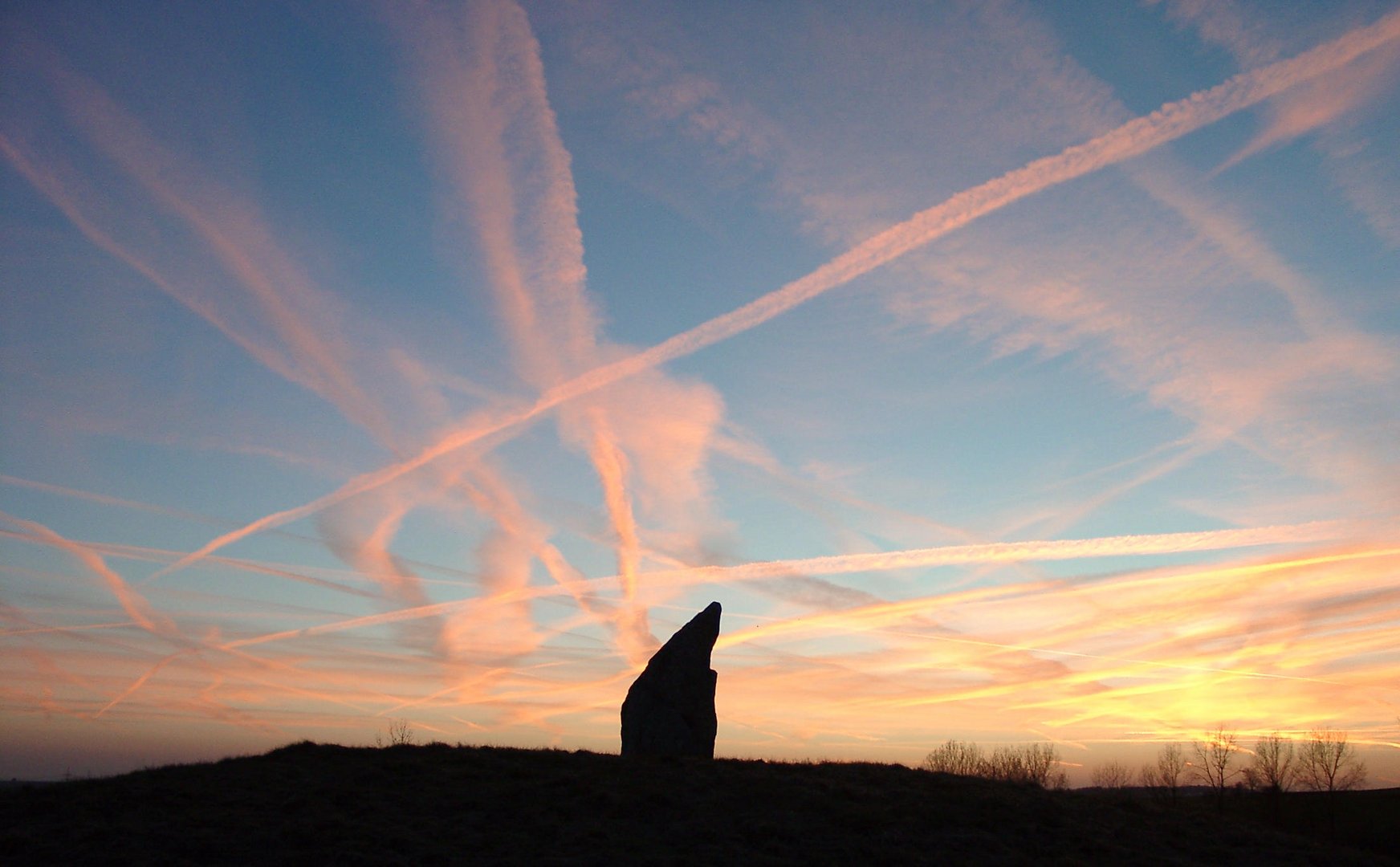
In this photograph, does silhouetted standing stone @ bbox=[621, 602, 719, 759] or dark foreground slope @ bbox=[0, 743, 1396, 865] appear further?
silhouetted standing stone @ bbox=[621, 602, 719, 759]

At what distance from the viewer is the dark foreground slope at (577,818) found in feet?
63.1

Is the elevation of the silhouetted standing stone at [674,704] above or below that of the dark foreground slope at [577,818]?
above

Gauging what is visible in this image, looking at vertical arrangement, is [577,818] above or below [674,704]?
below

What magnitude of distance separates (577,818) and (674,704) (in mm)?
8632

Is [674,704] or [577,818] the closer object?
[577,818]

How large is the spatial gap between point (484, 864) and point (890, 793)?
38.5 feet

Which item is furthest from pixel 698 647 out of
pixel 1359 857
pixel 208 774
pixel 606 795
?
pixel 1359 857

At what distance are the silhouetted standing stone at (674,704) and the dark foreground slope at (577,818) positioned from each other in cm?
230

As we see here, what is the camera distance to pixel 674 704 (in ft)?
98.4

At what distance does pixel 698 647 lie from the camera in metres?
31.3

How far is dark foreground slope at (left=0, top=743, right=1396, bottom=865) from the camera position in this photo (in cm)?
1923

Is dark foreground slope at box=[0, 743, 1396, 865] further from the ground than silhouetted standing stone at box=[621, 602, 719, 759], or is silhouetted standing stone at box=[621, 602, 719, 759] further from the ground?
silhouetted standing stone at box=[621, 602, 719, 759]

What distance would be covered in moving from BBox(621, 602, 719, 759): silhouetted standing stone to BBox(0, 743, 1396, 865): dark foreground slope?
7.54 ft

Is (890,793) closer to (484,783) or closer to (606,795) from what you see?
(606,795)
